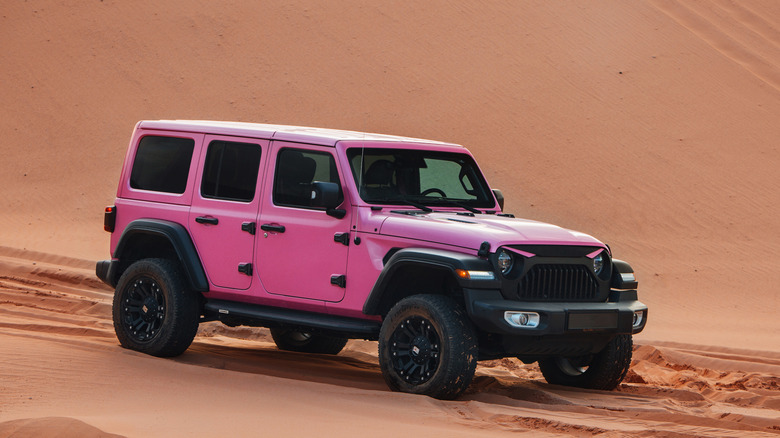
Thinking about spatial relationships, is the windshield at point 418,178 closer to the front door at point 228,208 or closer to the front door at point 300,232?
the front door at point 300,232

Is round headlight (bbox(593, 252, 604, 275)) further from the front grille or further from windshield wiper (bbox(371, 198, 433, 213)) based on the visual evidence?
windshield wiper (bbox(371, 198, 433, 213))

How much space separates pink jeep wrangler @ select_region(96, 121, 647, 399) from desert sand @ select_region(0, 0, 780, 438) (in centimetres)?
42

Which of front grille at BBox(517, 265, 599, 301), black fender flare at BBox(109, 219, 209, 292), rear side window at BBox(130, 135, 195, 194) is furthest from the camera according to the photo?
rear side window at BBox(130, 135, 195, 194)

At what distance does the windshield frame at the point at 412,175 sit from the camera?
8.40m

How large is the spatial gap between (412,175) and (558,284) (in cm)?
156

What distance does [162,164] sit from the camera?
31.2ft

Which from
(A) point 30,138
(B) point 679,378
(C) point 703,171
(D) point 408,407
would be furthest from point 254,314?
(A) point 30,138

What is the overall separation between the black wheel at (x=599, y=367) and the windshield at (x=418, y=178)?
144 centimetres

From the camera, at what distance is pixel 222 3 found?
3195 cm

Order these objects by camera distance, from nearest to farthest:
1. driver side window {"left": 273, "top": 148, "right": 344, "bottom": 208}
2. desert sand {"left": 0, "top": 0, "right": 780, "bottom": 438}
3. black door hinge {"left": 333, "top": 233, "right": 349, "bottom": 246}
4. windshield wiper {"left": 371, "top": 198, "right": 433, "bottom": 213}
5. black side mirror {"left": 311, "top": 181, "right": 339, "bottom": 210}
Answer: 1. desert sand {"left": 0, "top": 0, "right": 780, "bottom": 438}
2. black side mirror {"left": 311, "top": 181, "right": 339, "bottom": 210}
3. black door hinge {"left": 333, "top": 233, "right": 349, "bottom": 246}
4. windshield wiper {"left": 371, "top": 198, "right": 433, "bottom": 213}
5. driver side window {"left": 273, "top": 148, "right": 344, "bottom": 208}

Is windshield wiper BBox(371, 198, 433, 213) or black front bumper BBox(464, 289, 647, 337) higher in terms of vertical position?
windshield wiper BBox(371, 198, 433, 213)

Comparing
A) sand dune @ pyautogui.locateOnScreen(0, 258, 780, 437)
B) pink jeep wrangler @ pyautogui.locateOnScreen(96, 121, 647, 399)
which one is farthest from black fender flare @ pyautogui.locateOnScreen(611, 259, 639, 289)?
sand dune @ pyautogui.locateOnScreen(0, 258, 780, 437)

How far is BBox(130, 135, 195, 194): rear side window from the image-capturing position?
30.7 ft

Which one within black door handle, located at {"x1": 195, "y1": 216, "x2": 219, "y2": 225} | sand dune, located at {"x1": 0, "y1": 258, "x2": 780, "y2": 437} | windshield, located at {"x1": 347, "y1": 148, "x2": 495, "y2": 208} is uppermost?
windshield, located at {"x1": 347, "y1": 148, "x2": 495, "y2": 208}
